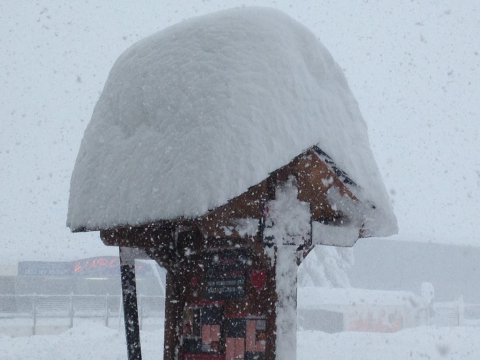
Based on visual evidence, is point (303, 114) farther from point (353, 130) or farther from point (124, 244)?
point (124, 244)

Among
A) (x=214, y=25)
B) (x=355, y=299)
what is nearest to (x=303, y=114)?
(x=214, y=25)

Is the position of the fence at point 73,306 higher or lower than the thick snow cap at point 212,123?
lower

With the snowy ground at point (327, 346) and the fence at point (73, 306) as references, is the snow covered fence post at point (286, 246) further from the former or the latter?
the fence at point (73, 306)

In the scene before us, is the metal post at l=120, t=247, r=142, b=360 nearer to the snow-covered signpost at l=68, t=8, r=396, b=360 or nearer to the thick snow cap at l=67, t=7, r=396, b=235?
the snow-covered signpost at l=68, t=8, r=396, b=360

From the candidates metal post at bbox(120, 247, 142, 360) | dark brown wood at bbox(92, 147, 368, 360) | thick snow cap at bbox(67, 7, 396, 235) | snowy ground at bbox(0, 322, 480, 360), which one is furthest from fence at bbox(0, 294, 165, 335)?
thick snow cap at bbox(67, 7, 396, 235)

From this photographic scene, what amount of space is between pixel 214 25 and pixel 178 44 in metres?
0.32

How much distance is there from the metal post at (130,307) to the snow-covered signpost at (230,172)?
1.19 ft

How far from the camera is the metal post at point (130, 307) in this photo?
514 cm

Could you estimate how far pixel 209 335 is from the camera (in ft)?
14.8

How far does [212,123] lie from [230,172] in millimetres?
Answer: 389

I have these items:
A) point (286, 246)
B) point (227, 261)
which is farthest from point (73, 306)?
point (286, 246)

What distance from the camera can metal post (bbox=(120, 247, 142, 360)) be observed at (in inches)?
203


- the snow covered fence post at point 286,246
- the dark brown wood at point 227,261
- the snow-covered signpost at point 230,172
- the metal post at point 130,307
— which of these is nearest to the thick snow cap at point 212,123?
the snow-covered signpost at point 230,172

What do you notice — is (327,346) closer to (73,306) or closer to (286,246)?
(286,246)
